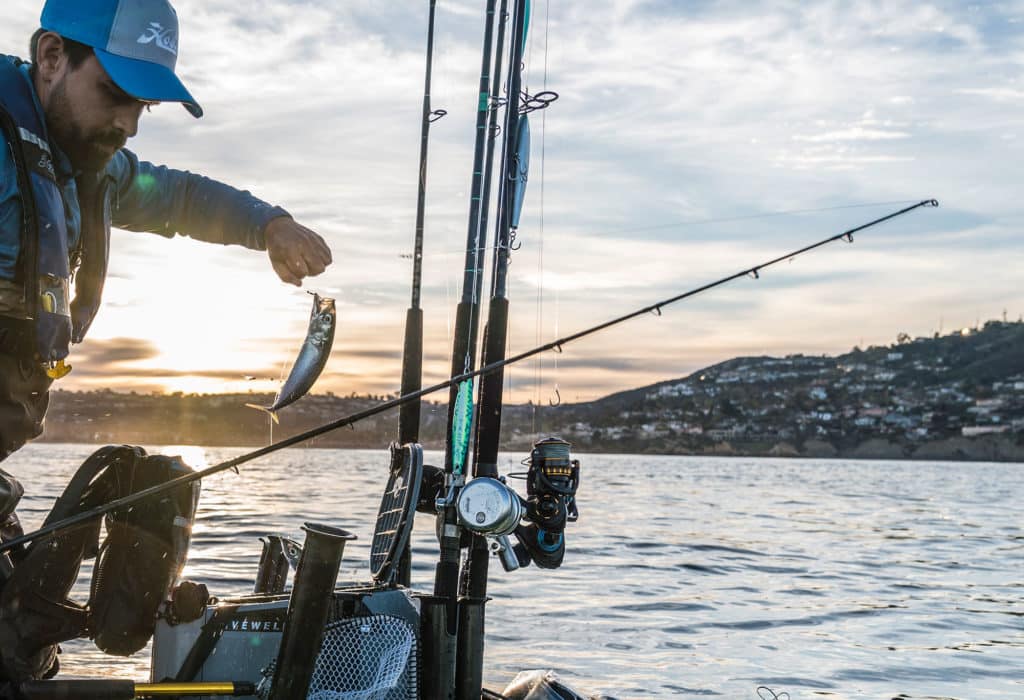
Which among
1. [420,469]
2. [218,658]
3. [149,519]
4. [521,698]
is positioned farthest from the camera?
[521,698]

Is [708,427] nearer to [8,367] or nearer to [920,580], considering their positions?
[920,580]

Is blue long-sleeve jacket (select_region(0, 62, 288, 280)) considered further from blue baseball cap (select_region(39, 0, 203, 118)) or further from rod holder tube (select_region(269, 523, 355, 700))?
rod holder tube (select_region(269, 523, 355, 700))

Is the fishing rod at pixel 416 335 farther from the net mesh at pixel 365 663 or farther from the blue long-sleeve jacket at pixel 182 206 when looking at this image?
the blue long-sleeve jacket at pixel 182 206

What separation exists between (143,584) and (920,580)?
49.5 feet

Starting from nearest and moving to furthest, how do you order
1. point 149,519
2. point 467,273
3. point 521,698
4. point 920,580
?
point 149,519 → point 521,698 → point 467,273 → point 920,580

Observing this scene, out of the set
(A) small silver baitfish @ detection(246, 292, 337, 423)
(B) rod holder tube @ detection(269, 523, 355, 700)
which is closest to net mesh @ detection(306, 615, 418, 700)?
(B) rod holder tube @ detection(269, 523, 355, 700)

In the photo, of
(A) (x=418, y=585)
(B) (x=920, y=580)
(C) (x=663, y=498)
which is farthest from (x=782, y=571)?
(C) (x=663, y=498)

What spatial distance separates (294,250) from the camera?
273cm

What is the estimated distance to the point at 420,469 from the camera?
4.35 m

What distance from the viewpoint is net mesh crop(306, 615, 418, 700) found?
3.61m

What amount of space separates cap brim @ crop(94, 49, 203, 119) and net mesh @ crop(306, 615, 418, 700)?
196 cm

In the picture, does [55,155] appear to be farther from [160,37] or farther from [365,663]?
[365,663]

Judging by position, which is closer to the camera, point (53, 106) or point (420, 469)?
point (53, 106)

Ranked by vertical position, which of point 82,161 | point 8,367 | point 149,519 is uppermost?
point 82,161
